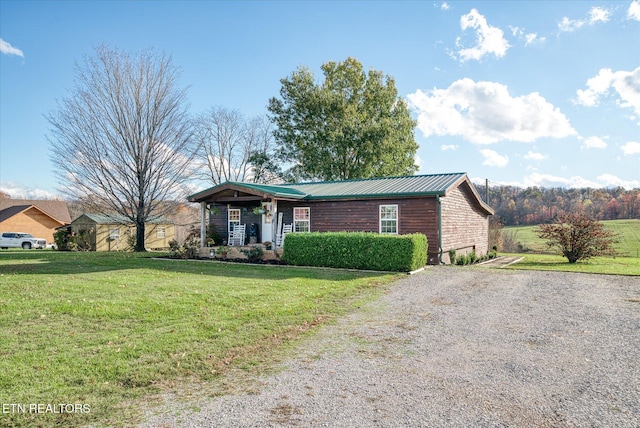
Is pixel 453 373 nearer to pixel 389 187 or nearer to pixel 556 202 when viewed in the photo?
pixel 389 187

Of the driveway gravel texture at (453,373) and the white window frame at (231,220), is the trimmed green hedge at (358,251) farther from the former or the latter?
the white window frame at (231,220)

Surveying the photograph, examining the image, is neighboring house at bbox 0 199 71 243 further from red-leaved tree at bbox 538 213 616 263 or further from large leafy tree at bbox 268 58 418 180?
red-leaved tree at bbox 538 213 616 263

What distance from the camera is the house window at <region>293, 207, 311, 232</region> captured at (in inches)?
725

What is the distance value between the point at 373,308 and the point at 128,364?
4608mm

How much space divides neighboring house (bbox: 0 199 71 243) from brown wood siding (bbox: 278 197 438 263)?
30242 millimetres

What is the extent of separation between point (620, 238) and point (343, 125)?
80.8 ft

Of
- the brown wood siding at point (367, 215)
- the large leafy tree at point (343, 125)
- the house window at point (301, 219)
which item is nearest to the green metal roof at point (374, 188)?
the brown wood siding at point (367, 215)

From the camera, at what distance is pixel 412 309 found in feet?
24.9

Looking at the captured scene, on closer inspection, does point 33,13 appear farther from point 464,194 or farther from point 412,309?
point 464,194

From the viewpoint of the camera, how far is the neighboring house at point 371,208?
609 inches

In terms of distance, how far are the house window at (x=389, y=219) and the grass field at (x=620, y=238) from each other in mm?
13887

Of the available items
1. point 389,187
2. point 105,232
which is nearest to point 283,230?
point 389,187

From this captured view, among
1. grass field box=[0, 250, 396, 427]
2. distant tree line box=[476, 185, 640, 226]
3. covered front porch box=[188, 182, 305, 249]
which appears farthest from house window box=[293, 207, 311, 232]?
distant tree line box=[476, 185, 640, 226]

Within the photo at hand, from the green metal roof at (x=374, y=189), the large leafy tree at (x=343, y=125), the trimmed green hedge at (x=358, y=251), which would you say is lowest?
the trimmed green hedge at (x=358, y=251)
